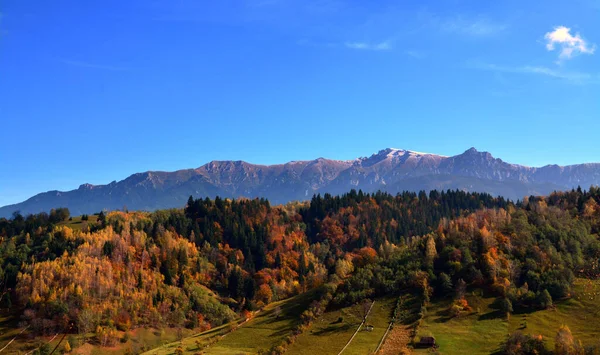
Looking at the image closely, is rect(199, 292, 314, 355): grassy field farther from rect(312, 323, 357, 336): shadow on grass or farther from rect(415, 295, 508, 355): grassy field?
rect(415, 295, 508, 355): grassy field

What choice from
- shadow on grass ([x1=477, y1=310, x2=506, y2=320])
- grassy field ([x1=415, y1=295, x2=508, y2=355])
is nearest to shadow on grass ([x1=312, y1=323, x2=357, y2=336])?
grassy field ([x1=415, y1=295, x2=508, y2=355])

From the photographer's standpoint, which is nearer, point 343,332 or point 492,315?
point 343,332

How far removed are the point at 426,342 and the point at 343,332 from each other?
74.0 ft

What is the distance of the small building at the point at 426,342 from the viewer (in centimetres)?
11331

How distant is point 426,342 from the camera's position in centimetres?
11400

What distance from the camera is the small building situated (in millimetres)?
113312

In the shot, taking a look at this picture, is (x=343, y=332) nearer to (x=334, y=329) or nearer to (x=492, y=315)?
(x=334, y=329)

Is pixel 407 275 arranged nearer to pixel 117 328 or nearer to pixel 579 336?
pixel 579 336

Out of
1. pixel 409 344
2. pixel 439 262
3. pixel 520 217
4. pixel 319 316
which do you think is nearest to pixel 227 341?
pixel 319 316

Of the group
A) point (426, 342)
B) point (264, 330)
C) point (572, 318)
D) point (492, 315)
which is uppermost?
point (492, 315)

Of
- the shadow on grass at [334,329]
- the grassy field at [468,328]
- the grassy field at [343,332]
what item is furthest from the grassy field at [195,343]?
the grassy field at [468,328]

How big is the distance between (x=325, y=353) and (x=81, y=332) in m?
92.5

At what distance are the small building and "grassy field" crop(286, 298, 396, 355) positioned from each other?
31.5ft

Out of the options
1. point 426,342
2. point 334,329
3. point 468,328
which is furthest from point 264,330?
point 468,328
